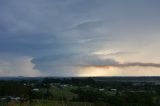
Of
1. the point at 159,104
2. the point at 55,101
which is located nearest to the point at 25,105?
the point at 55,101

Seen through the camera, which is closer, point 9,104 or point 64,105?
point 9,104

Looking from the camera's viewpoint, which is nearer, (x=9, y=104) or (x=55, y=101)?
(x=9, y=104)

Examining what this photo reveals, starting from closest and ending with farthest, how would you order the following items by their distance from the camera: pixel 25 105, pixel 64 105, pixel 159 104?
1. pixel 25 105
2. pixel 64 105
3. pixel 159 104

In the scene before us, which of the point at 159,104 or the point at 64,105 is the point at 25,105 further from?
the point at 159,104

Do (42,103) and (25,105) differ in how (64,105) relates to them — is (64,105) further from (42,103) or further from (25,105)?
(25,105)

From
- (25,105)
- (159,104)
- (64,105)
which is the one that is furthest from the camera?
(159,104)

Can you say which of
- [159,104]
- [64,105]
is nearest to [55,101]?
[64,105]


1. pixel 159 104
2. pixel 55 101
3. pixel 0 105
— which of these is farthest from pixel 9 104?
pixel 159 104
